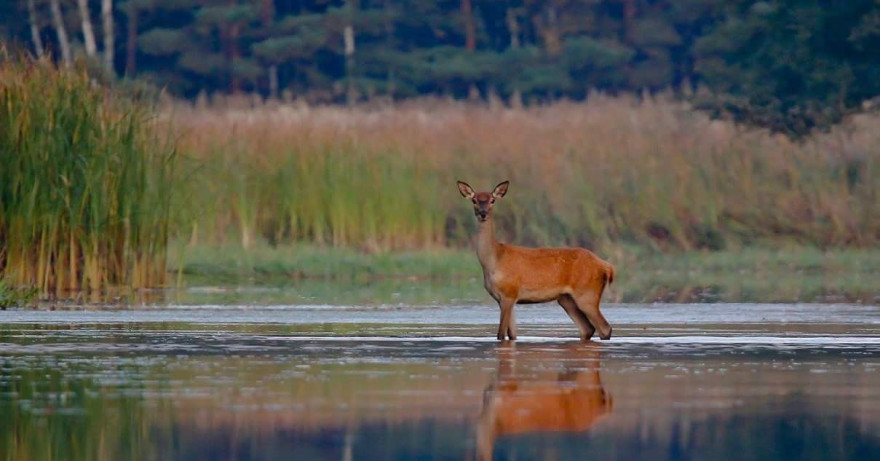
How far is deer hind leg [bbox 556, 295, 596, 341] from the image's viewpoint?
523 inches

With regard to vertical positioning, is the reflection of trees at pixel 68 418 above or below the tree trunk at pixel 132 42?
below

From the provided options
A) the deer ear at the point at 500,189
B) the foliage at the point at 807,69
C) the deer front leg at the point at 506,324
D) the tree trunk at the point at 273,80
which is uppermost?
the tree trunk at the point at 273,80

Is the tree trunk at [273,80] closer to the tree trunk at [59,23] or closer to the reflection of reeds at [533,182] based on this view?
the tree trunk at [59,23]

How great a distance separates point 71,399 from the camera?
945 centimetres

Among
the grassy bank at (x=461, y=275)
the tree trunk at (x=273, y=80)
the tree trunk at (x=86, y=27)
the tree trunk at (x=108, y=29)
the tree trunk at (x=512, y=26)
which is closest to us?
the grassy bank at (x=461, y=275)

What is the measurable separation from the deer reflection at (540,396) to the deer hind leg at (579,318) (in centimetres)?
123

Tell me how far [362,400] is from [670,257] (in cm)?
1300

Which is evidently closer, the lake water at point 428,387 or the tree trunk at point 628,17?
the lake water at point 428,387

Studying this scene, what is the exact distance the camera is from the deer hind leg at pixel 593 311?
43.1ft

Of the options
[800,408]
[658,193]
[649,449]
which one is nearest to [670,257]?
[658,193]

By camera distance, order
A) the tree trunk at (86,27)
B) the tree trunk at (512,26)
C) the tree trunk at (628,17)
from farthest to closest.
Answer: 1. the tree trunk at (512,26)
2. the tree trunk at (628,17)
3. the tree trunk at (86,27)

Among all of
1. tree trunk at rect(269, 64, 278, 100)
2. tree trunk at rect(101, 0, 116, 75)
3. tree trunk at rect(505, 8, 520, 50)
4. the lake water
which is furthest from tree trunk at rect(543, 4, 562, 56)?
the lake water

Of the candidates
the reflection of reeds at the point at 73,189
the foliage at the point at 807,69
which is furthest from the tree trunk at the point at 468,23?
the reflection of reeds at the point at 73,189

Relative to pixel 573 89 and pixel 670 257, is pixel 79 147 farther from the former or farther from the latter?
pixel 573 89
